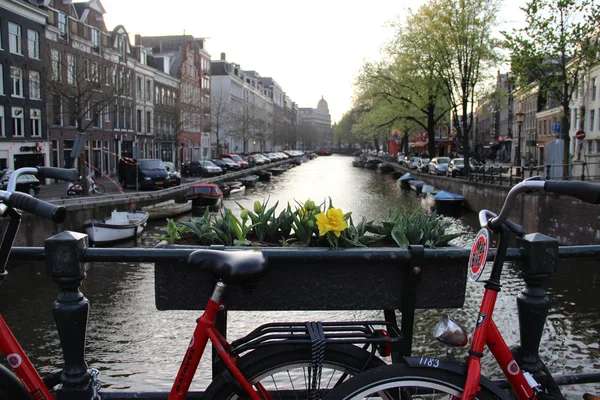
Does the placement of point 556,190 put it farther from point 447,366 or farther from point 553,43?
point 553,43

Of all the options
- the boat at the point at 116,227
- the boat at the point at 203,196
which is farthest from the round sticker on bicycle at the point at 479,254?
the boat at the point at 203,196

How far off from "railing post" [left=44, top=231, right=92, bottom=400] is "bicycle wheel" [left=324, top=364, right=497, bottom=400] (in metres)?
1.22

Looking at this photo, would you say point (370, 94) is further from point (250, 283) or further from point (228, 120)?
point (250, 283)

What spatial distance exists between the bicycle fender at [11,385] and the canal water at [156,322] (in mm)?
5239

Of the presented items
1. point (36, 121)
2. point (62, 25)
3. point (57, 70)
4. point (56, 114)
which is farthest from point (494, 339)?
point (62, 25)

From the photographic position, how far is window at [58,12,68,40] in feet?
105

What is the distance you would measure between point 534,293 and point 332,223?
102 cm

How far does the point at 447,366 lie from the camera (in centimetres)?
199

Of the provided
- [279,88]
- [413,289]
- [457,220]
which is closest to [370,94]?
[457,220]

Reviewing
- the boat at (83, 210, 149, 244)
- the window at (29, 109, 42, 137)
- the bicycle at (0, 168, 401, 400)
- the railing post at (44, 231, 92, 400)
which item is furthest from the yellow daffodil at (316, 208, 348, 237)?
the window at (29, 109, 42, 137)

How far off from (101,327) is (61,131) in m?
25.0

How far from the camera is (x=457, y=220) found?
83.5 ft

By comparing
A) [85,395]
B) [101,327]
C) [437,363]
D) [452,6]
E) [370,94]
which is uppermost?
[452,6]

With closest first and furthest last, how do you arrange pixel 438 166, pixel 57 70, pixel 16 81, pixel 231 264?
pixel 231 264 < pixel 57 70 < pixel 16 81 < pixel 438 166
